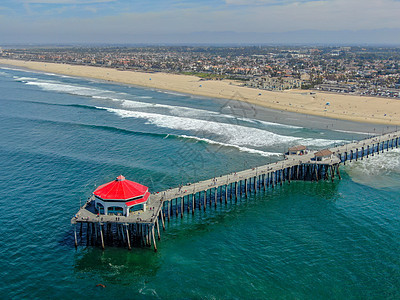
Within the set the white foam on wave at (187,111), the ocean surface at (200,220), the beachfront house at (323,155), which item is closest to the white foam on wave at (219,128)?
the ocean surface at (200,220)

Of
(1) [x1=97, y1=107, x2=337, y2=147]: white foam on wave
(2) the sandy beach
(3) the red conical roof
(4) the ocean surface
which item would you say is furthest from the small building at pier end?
(2) the sandy beach

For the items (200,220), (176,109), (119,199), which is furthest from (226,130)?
(119,199)

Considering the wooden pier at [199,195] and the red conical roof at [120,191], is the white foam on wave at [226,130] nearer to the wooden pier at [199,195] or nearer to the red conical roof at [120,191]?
the wooden pier at [199,195]

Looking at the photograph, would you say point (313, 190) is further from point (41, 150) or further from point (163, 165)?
point (41, 150)

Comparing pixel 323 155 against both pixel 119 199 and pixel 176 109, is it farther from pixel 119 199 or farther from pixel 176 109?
pixel 176 109

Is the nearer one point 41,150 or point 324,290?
point 324,290

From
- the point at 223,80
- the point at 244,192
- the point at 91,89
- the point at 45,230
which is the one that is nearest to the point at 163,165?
the point at 244,192
